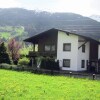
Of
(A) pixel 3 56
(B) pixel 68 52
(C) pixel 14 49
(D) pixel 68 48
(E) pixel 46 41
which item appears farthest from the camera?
(C) pixel 14 49

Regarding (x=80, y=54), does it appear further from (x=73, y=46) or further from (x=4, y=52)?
(x=4, y=52)

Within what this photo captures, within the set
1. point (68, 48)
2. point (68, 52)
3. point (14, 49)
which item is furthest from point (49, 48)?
point (14, 49)

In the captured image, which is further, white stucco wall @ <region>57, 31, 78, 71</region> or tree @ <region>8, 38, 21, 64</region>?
tree @ <region>8, 38, 21, 64</region>

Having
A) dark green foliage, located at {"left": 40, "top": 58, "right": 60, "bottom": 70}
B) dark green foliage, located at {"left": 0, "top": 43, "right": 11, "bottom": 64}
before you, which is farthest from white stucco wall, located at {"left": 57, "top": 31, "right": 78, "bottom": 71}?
dark green foliage, located at {"left": 0, "top": 43, "right": 11, "bottom": 64}

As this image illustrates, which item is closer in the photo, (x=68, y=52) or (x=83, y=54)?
(x=68, y=52)

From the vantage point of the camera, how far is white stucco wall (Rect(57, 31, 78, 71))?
57.1 metres

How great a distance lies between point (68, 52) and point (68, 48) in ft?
2.50

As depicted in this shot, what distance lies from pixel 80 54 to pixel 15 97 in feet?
140

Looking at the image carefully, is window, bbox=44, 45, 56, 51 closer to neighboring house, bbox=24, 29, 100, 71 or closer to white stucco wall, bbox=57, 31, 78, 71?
neighboring house, bbox=24, 29, 100, 71

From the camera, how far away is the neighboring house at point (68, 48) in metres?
57.3

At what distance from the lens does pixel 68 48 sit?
2295 inches

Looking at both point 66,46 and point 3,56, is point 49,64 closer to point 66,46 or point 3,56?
point 66,46

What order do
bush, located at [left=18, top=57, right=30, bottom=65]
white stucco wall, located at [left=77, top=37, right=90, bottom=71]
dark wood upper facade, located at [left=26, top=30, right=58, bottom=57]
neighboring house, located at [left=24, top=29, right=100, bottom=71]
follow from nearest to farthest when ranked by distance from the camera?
neighboring house, located at [left=24, top=29, right=100, bottom=71] → white stucco wall, located at [left=77, top=37, right=90, bottom=71] → dark wood upper facade, located at [left=26, top=30, right=58, bottom=57] → bush, located at [left=18, top=57, right=30, bottom=65]

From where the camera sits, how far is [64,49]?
5869 centimetres
